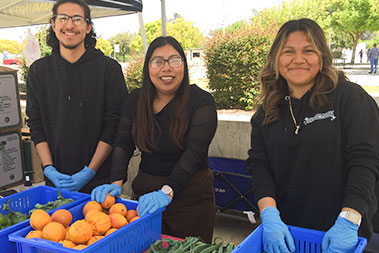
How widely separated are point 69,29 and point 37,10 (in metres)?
3.92

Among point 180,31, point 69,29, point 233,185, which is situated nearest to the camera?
point 69,29

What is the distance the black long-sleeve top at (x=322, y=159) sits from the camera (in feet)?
4.84

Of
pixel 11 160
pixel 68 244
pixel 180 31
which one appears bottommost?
pixel 11 160

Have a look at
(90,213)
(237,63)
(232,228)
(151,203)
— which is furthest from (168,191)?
(237,63)

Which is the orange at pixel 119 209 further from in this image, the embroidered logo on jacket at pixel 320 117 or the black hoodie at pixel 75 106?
the embroidered logo on jacket at pixel 320 117

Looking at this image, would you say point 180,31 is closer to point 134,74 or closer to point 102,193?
point 134,74

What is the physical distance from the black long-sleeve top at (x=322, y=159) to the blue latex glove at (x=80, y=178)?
94 cm

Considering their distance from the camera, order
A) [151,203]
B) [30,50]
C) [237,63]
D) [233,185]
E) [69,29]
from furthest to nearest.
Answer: [237,63] → [30,50] → [233,185] → [69,29] → [151,203]

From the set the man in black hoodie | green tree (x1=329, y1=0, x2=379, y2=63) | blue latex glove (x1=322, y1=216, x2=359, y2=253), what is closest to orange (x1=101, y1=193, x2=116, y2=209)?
the man in black hoodie

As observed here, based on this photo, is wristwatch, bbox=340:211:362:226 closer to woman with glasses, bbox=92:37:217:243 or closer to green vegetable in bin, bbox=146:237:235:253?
green vegetable in bin, bbox=146:237:235:253

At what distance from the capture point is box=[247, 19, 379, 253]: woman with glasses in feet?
4.84

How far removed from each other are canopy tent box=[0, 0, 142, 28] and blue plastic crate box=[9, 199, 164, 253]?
10.2 ft

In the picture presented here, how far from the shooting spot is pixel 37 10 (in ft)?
17.7

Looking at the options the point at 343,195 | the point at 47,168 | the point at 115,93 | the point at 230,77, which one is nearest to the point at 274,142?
the point at 343,195
